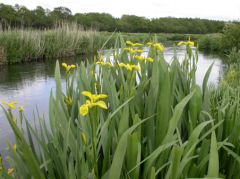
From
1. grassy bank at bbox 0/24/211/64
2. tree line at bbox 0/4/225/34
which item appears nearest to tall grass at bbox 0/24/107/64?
grassy bank at bbox 0/24/211/64

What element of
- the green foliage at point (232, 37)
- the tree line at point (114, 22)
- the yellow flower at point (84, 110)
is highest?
the tree line at point (114, 22)

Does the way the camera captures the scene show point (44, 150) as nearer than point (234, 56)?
Yes

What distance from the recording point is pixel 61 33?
13.4 m

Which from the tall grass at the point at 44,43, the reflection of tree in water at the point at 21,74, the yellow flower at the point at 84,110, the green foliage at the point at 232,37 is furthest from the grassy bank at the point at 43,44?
the yellow flower at the point at 84,110

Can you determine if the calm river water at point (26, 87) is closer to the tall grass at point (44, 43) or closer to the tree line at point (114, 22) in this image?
the tall grass at point (44, 43)

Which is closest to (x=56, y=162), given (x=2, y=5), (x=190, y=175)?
(x=190, y=175)

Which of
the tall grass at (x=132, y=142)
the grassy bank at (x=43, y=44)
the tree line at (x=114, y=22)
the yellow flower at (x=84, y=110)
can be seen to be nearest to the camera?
the yellow flower at (x=84, y=110)

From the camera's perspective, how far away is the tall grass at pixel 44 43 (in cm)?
1056

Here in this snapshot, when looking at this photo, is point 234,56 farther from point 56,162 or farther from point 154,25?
point 154,25

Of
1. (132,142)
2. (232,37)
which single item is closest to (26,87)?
(132,142)

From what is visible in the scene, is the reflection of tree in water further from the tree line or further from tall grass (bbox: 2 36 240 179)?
the tree line

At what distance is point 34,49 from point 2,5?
47.9 ft

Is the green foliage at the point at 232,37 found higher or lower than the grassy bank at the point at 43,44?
higher

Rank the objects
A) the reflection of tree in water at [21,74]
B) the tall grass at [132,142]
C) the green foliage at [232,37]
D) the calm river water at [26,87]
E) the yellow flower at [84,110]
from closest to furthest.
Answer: the yellow flower at [84,110], the tall grass at [132,142], the calm river water at [26,87], the reflection of tree in water at [21,74], the green foliage at [232,37]
